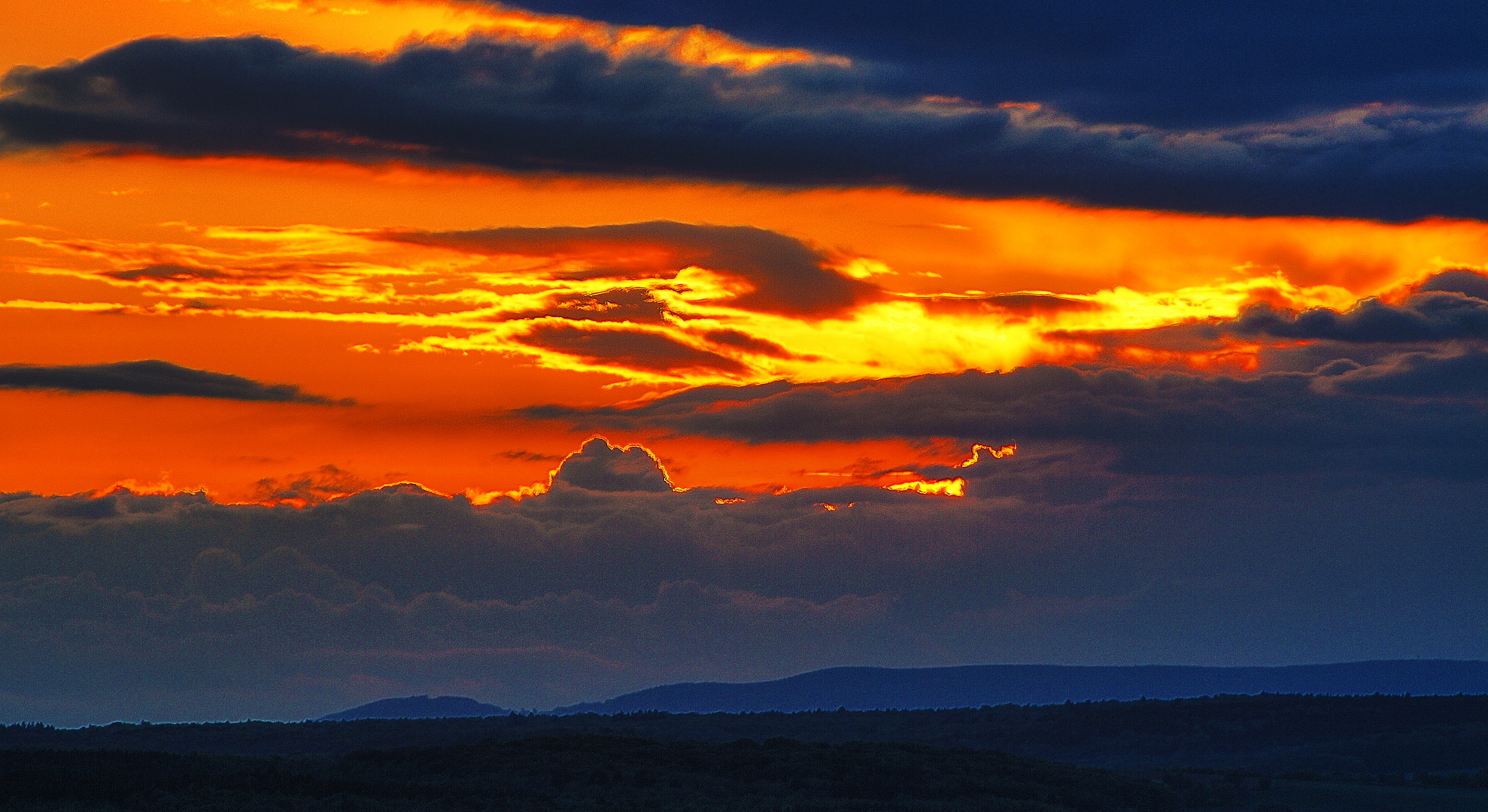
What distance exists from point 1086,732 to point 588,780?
58.5 metres

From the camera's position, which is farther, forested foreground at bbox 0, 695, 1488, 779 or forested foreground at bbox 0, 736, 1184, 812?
forested foreground at bbox 0, 695, 1488, 779

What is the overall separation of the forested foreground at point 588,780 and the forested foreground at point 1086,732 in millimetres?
24675

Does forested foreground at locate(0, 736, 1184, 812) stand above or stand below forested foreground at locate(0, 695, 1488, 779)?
below

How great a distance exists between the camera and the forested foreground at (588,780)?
59.5 metres

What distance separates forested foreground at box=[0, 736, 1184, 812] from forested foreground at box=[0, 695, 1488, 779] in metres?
24.7

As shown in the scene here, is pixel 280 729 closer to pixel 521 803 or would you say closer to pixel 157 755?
pixel 157 755

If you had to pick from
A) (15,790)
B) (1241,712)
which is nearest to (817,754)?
(15,790)

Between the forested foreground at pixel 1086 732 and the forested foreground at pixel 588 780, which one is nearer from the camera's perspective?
the forested foreground at pixel 588 780

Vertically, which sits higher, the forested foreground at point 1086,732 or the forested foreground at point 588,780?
the forested foreground at point 1086,732

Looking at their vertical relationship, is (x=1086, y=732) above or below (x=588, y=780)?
above

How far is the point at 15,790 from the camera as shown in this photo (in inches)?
2249

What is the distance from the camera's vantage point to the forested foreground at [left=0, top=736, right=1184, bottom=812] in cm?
5947

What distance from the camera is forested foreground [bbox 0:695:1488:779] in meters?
102

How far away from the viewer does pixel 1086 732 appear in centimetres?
11925
